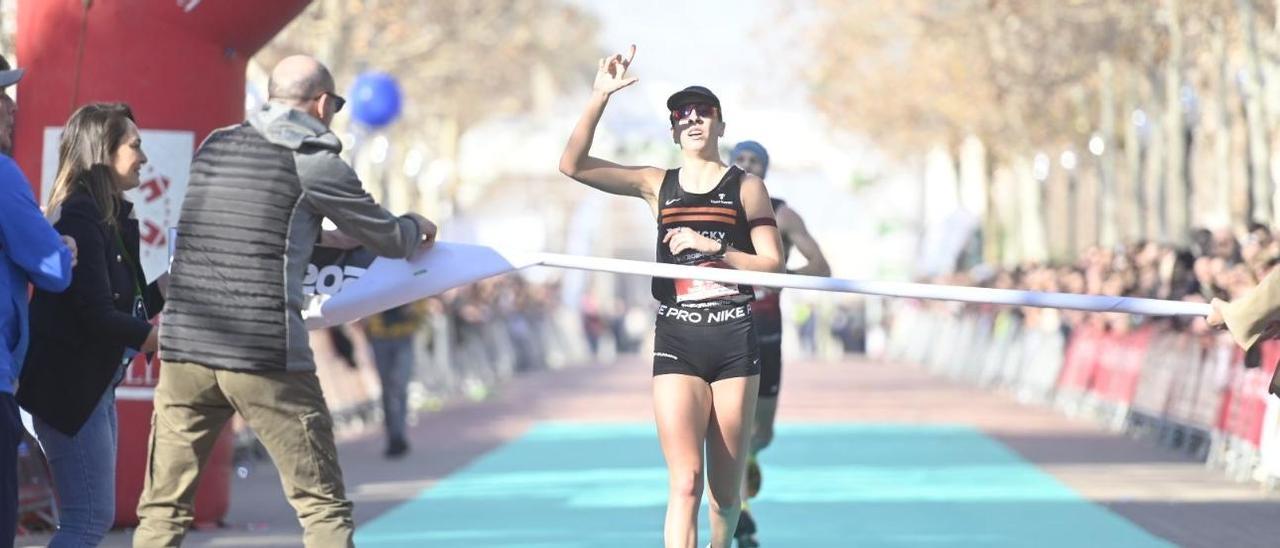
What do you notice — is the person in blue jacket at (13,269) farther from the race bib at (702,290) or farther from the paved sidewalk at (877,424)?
the paved sidewalk at (877,424)

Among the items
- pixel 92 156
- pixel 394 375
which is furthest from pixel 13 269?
pixel 394 375

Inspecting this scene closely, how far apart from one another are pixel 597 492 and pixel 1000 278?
22102mm

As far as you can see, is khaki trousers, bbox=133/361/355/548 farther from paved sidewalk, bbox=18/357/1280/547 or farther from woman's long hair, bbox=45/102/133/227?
paved sidewalk, bbox=18/357/1280/547

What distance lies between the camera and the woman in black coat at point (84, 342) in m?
8.35

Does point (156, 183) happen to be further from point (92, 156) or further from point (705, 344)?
point (705, 344)

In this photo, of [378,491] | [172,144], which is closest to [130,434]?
[172,144]

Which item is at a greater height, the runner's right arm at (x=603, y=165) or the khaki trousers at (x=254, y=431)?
the runner's right arm at (x=603, y=165)

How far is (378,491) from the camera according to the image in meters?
17.0

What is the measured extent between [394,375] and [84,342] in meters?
12.5

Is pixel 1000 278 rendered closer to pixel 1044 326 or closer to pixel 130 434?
pixel 1044 326

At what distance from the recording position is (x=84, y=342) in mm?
8438

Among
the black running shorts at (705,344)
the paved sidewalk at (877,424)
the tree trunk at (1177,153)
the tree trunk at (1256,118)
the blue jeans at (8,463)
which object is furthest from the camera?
the tree trunk at (1177,153)

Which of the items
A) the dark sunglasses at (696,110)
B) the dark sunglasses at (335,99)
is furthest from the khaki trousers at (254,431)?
the dark sunglasses at (696,110)

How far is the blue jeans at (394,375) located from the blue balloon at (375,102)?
4973mm
